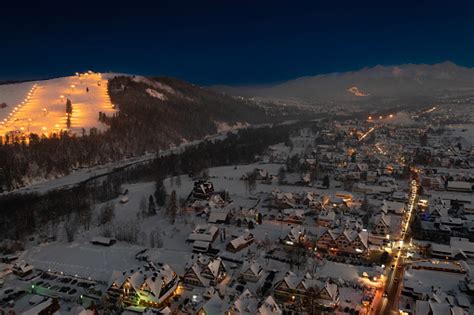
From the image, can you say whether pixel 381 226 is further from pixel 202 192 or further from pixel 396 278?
pixel 202 192

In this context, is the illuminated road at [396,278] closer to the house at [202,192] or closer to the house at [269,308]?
the house at [269,308]

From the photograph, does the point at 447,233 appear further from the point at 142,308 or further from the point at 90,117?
the point at 90,117

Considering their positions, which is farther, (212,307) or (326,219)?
(326,219)

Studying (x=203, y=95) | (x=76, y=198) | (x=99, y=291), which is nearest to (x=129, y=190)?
(x=76, y=198)

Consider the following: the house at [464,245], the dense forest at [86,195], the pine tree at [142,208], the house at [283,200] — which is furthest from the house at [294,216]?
the dense forest at [86,195]

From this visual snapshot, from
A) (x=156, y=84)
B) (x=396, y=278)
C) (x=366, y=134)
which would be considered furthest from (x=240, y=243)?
(x=156, y=84)

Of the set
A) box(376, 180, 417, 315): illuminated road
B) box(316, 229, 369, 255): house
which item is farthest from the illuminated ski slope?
box(376, 180, 417, 315): illuminated road
